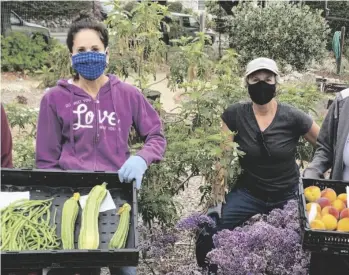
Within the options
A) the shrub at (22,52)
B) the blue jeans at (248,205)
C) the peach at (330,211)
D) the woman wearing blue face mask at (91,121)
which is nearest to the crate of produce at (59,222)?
the woman wearing blue face mask at (91,121)

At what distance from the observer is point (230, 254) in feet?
10.4

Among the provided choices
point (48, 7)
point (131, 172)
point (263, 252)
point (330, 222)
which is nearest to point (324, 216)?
point (330, 222)

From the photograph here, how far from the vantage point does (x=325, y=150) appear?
11.0ft

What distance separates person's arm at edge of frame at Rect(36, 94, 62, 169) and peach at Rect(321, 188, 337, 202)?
129 cm

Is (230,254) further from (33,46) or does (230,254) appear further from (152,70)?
(33,46)

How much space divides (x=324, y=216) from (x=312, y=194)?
232 mm

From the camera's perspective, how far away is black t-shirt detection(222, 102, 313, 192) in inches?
151

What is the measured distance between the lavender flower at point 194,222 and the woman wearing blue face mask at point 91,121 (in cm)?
75

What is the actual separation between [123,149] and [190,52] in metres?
1.62

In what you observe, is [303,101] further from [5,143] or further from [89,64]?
[5,143]

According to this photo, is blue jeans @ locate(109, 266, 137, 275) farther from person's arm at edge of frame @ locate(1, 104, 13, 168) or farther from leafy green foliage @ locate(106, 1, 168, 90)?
leafy green foliage @ locate(106, 1, 168, 90)

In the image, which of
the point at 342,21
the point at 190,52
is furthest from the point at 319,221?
the point at 342,21

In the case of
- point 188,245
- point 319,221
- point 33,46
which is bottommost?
point 188,245

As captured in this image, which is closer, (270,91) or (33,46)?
(270,91)
